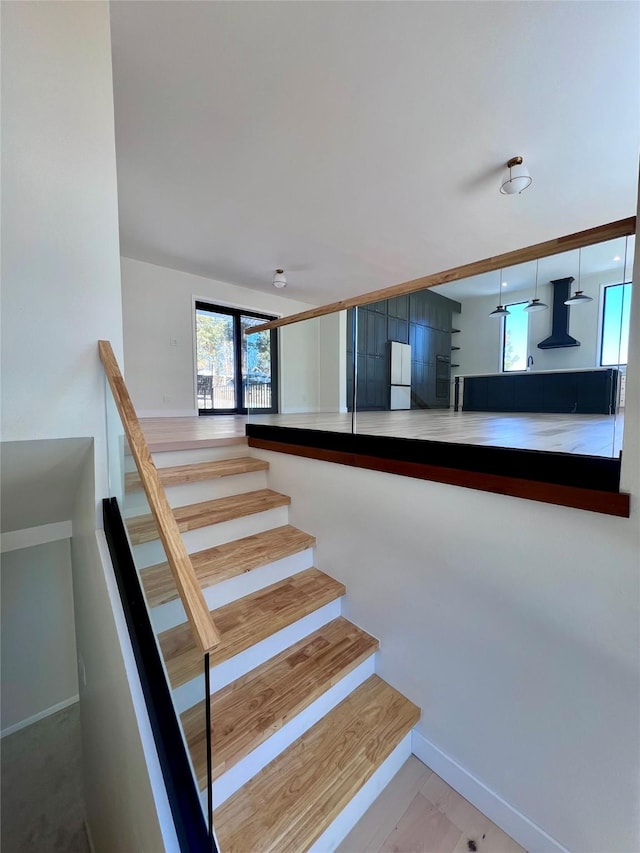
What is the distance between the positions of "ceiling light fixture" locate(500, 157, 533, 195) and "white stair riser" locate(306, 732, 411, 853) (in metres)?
4.19

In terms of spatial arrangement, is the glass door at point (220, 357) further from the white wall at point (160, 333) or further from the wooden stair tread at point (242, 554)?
the wooden stair tread at point (242, 554)

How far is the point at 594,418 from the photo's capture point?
4.94ft

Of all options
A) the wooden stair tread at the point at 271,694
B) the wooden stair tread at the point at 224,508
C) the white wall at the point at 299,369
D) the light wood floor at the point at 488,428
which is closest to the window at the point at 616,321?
the light wood floor at the point at 488,428

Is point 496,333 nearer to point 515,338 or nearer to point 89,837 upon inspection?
point 515,338

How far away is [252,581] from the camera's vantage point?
1952 mm

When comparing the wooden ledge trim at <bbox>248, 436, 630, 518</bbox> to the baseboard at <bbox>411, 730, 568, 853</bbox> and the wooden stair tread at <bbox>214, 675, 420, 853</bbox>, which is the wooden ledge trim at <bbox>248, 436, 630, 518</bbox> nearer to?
the wooden stair tread at <bbox>214, 675, 420, 853</bbox>

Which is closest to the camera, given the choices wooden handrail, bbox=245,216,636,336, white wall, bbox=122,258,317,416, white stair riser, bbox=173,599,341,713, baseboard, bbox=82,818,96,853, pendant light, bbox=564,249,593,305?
wooden handrail, bbox=245,216,636,336

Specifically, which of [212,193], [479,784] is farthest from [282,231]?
[479,784]

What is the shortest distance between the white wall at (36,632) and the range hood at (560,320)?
4702 millimetres

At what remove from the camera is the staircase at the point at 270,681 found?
3.99 ft

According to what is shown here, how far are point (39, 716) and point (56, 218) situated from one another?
4.87m

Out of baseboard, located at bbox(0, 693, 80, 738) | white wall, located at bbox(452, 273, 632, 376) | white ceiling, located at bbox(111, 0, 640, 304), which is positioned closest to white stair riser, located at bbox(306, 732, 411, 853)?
white wall, located at bbox(452, 273, 632, 376)

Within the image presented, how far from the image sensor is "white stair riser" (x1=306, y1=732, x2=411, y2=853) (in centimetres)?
131

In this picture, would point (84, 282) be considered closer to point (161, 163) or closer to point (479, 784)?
point (161, 163)
